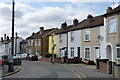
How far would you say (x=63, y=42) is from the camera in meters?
40.6

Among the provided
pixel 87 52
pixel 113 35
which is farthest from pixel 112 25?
pixel 87 52

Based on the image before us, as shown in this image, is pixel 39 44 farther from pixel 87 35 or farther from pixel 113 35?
pixel 113 35

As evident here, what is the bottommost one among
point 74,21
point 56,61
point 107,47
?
point 56,61

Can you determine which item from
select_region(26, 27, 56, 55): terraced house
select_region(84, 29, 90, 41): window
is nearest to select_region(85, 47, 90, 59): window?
select_region(84, 29, 90, 41): window

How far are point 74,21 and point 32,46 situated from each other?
25154mm

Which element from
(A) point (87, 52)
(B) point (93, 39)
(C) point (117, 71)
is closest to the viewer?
(C) point (117, 71)

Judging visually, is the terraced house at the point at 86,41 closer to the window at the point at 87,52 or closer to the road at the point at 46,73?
the window at the point at 87,52

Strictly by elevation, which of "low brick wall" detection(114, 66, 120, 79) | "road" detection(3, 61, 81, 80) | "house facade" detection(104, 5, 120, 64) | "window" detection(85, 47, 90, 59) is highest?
"house facade" detection(104, 5, 120, 64)

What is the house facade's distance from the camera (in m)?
23.4

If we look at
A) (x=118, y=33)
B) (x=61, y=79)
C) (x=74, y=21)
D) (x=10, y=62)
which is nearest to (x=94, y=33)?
(x=118, y=33)

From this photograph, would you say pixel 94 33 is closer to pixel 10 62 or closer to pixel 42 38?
pixel 10 62

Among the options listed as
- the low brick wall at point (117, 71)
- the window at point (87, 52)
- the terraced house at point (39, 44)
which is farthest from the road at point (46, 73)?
the terraced house at point (39, 44)

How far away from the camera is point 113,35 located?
24.1 metres

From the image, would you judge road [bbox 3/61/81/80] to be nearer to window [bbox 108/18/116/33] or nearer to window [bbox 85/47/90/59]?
window [bbox 108/18/116/33]
